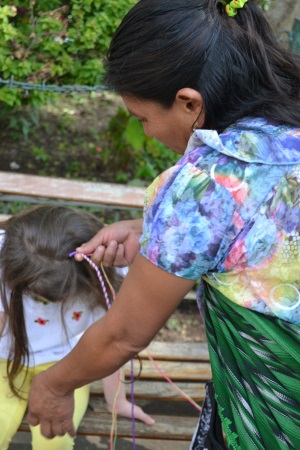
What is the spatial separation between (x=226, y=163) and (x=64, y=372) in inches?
27.8

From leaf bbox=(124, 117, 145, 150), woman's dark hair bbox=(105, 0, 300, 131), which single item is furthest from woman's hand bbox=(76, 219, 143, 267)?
leaf bbox=(124, 117, 145, 150)

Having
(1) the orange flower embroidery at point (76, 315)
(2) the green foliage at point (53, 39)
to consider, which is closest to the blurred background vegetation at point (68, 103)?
(2) the green foliage at point (53, 39)

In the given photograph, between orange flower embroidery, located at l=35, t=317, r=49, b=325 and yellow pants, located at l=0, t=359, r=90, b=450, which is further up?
orange flower embroidery, located at l=35, t=317, r=49, b=325

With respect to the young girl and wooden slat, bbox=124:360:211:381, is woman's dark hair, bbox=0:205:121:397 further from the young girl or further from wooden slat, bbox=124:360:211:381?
wooden slat, bbox=124:360:211:381

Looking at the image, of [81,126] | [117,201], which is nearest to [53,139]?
[81,126]

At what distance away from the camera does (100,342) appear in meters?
1.56

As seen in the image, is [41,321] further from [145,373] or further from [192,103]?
[192,103]

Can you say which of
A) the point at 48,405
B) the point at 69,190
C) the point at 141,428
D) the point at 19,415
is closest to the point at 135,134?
the point at 69,190

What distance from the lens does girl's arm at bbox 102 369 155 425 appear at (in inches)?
103

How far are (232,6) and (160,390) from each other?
1739 millimetres

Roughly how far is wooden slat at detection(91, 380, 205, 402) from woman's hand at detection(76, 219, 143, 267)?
2.84ft

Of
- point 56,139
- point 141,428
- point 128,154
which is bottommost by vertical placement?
point 56,139

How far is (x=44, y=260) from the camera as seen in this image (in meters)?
2.20

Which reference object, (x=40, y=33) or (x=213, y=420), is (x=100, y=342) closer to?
(x=213, y=420)
